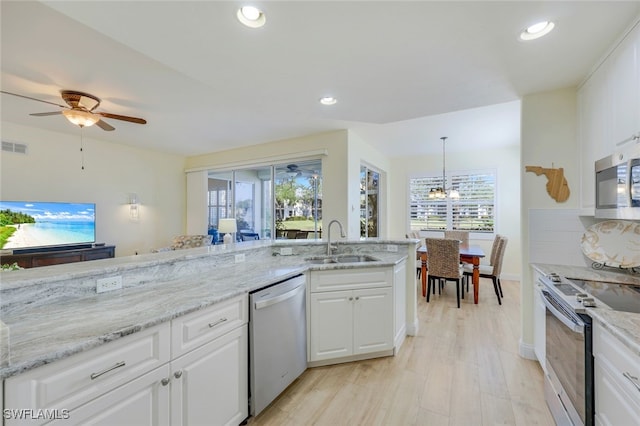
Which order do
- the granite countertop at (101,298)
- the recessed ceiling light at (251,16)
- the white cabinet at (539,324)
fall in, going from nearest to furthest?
the granite countertop at (101,298) → the recessed ceiling light at (251,16) → the white cabinet at (539,324)

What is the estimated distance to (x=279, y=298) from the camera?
1.91m

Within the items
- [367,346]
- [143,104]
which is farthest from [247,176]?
[367,346]

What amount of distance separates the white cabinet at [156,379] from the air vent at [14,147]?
5.04 meters

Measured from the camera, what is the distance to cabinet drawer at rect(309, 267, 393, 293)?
2.34 metres

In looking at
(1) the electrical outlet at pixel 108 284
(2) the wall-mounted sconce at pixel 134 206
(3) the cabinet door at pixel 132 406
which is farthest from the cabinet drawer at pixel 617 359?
(2) the wall-mounted sconce at pixel 134 206

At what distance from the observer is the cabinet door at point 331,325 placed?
2328mm

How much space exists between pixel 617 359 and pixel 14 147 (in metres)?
6.84

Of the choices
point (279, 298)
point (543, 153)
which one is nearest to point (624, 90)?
point (543, 153)

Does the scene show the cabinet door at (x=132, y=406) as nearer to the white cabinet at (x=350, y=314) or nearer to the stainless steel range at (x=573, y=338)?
the white cabinet at (x=350, y=314)

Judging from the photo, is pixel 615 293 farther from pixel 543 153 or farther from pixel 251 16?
pixel 251 16

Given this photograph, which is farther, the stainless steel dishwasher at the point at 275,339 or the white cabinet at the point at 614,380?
the stainless steel dishwasher at the point at 275,339

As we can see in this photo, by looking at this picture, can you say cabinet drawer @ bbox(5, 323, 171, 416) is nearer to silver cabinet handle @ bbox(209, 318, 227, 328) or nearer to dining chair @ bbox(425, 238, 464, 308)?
silver cabinet handle @ bbox(209, 318, 227, 328)

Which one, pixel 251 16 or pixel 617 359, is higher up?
pixel 251 16

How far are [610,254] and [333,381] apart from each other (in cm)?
246
